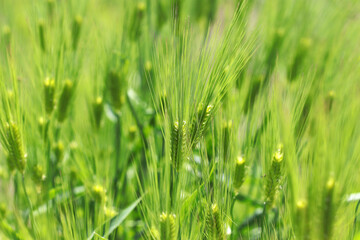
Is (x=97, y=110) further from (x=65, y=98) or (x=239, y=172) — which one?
(x=239, y=172)


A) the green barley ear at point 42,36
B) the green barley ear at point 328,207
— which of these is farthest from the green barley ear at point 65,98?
the green barley ear at point 328,207

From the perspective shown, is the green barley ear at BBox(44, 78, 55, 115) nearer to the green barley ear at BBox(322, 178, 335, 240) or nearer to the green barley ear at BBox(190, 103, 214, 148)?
the green barley ear at BBox(190, 103, 214, 148)

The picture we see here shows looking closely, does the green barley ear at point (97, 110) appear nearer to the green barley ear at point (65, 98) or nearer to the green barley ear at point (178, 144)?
the green barley ear at point (65, 98)

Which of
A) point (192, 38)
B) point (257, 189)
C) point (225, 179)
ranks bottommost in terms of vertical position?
point (257, 189)

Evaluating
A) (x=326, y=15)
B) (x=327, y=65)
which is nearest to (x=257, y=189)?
(x=327, y=65)

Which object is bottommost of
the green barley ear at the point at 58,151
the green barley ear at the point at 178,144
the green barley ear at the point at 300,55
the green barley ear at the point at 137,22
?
the green barley ear at the point at 58,151

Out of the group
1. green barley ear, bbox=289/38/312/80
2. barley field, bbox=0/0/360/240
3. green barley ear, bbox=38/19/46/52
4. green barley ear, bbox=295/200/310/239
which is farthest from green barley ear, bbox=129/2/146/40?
green barley ear, bbox=295/200/310/239

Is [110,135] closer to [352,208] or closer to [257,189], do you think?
Result: [257,189]

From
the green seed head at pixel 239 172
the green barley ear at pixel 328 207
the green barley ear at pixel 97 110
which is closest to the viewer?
the green barley ear at pixel 328 207
